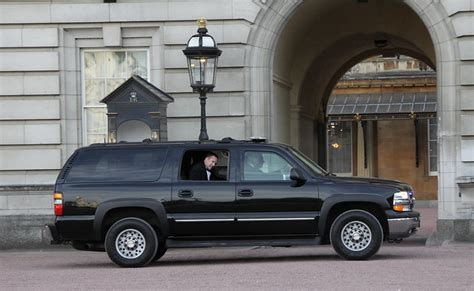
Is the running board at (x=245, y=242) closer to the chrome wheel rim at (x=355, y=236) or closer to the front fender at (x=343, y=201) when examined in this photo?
the front fender at (x=343, y=201)

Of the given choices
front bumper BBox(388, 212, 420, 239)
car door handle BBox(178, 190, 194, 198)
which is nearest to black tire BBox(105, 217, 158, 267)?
car door handle BBox(178, 190, 194, 198)

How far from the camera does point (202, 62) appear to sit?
58.7ft

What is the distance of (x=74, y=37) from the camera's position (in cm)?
1988

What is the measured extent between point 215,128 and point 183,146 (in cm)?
406

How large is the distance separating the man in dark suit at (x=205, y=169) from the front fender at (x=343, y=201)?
171 cm

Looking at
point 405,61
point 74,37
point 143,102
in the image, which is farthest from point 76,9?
point 405,61

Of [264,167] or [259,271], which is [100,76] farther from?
[259,271]

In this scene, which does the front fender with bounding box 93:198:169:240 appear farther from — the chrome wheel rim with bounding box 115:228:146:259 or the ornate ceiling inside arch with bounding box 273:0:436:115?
the ornate ceiling inside arch with bounding box 273:0:436:115

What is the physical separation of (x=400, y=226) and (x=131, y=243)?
395 centimetres

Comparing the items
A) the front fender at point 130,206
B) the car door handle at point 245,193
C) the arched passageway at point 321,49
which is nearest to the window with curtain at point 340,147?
the arched passageway at point 321,49

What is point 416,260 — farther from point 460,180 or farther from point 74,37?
point 74,37

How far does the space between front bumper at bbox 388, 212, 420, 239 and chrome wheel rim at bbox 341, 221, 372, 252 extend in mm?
341

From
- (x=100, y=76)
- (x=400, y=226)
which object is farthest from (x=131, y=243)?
(x=100, y=76)

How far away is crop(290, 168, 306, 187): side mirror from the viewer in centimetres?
1492
